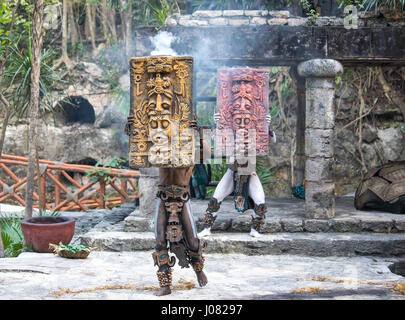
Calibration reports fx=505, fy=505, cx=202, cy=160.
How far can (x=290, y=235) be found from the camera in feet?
23.5

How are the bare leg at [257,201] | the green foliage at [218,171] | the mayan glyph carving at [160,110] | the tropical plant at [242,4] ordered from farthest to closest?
the green foliage at [218,171] → the tropical plant at [242,4] → the bare leg at [257,201] → the mayan glyph carving at [160,110]

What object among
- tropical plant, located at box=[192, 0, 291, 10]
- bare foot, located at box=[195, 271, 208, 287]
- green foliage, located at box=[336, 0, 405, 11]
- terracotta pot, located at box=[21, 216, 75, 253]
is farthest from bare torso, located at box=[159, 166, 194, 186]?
tropical plant, located at box=[192, 0, 291, 10]

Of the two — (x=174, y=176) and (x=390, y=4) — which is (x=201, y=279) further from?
(x=390, y=4)

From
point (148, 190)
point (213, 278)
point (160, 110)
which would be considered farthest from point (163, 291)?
A: point (148, 190)

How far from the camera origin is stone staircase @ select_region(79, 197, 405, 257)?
6930mm

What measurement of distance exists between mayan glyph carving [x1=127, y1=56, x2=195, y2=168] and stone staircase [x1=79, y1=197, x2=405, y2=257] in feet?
8.29

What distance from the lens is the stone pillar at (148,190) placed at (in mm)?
7316

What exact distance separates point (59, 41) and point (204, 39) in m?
8.96

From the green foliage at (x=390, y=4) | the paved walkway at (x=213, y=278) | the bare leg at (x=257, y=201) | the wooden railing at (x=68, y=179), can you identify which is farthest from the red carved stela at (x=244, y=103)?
the wooden railing at (x=68, y=179)

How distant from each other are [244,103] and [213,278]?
7.43 feet

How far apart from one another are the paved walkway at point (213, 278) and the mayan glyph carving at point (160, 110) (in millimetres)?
1313

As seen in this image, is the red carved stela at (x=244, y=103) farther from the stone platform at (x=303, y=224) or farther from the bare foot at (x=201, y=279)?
the bare foot at (x=201, y=279)

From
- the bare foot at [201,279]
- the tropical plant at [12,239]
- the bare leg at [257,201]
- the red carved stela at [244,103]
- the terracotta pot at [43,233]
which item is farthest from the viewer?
the tropical plant at [12,239]

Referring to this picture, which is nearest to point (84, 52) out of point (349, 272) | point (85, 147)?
point (85, 147)
